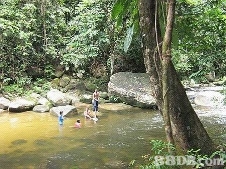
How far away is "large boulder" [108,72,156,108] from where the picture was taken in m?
13.7

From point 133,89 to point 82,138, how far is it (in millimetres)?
5260

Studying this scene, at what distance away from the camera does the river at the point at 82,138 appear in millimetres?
7246

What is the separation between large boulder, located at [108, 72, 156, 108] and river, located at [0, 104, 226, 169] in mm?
452

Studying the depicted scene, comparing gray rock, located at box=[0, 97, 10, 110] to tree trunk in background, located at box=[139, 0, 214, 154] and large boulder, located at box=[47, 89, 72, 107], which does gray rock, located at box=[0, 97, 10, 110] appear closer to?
large boulder, located at box=[47, 89, 72, 107]

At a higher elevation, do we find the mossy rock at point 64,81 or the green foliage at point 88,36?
the green foliage at point 88,36

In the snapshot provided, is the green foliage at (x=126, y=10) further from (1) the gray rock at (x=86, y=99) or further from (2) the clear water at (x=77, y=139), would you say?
(1) the gray rock at (x=86, y=99)

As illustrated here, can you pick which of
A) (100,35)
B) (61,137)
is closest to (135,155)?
(61,137)

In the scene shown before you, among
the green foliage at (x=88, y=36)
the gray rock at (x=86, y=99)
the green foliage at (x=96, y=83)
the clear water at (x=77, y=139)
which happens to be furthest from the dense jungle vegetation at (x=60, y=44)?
the clear water at (x=77, y=139)

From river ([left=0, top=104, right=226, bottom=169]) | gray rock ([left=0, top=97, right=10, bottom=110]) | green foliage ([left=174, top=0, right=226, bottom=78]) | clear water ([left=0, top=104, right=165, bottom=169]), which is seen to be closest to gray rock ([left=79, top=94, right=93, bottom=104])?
river ([left=0, top=104, right=226, bottom=169])

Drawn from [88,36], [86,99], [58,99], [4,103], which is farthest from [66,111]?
[88,36]

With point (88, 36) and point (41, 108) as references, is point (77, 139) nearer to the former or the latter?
point (41, 108)

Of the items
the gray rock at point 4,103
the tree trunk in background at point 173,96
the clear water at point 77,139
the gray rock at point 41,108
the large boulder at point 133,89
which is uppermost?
the tree trunk in background at point 173,96

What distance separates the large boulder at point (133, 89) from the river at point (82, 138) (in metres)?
0.45

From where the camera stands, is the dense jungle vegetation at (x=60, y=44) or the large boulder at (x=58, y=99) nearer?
the large boulder at (x=58, y=99)
